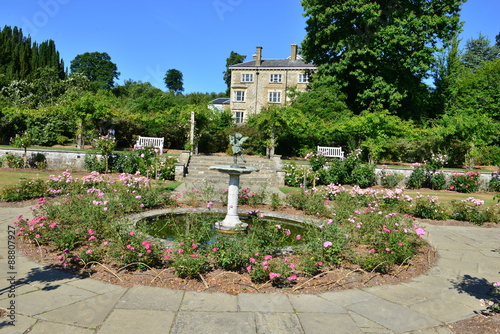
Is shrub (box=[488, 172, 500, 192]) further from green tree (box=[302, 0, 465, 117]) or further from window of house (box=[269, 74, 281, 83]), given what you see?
window of house (box=[269, 74, 281, 83])

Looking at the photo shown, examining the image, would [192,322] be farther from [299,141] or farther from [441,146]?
[441,146]

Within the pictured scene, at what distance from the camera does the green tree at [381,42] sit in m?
21.9

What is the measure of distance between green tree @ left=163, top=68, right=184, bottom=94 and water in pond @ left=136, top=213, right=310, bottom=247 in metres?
75.4

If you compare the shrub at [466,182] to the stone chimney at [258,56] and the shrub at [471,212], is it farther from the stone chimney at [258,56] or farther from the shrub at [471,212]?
the stone chimney at [258,56]

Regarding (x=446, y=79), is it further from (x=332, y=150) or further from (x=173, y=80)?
(x=173, y=80)

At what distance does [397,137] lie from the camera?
67.6 ft

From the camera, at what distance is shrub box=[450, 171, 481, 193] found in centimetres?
1481

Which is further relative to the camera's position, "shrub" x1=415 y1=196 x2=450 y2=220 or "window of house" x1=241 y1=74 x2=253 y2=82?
"window of house" x1=241 y1=74 x2=253 y2=82

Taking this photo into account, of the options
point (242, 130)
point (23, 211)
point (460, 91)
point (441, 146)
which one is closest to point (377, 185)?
point (441, 146)

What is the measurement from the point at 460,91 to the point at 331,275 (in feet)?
100

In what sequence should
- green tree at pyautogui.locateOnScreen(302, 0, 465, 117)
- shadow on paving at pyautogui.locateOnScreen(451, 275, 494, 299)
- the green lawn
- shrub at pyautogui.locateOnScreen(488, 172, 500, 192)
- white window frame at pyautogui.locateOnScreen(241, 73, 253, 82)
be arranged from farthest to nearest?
white window frame at pyautogui.locateOnScreen(241, 73, 253, 82) → green tree at pyautogui.locateOnScreen(302, 0, 465, 117) → shrub at pyautogui.locateOnScreen(488, 172, 500, 192) → the green lawn → shadow on paving at pyautogui.locateOnScreen(451, 275, 494, 299)

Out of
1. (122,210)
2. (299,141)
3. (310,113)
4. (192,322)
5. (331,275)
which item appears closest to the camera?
(192,322)

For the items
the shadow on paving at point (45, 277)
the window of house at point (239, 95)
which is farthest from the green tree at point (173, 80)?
the shadow on paving at point (45, 277)

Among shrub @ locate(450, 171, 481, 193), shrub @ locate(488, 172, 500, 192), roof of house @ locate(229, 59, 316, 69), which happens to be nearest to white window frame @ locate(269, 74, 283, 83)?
roof of house @ locate(229, 59, 316, 69)
